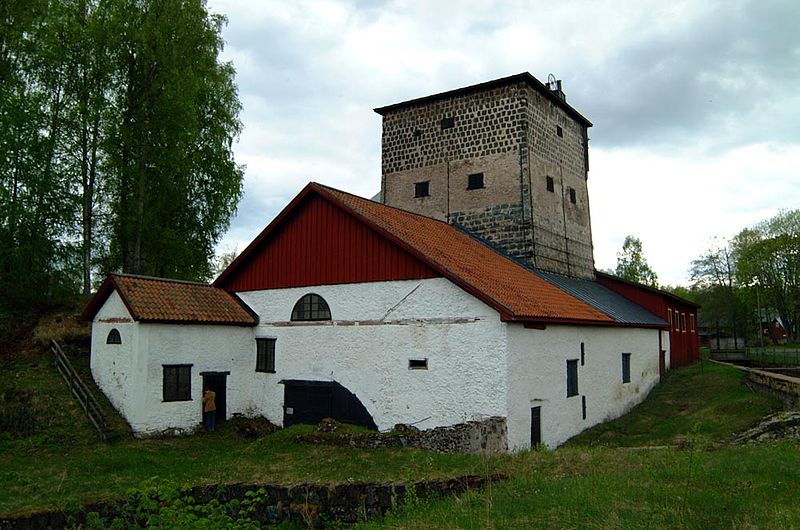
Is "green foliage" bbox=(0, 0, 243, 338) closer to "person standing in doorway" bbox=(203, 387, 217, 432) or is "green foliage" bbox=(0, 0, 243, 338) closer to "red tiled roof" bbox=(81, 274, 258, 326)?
"red tiled roof" bbox=(81, 274, 258, 326)

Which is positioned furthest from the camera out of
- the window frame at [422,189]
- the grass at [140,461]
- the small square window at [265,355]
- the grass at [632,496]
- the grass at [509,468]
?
the window frame at [422,189]

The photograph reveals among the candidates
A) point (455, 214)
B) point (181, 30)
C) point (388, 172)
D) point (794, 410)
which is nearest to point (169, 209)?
point (181, 30)

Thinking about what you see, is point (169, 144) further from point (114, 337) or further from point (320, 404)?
point (320, 404)

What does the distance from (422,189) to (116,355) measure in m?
13.4

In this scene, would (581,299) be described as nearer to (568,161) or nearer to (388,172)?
(568,161)

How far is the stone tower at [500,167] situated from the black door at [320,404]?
9.10m

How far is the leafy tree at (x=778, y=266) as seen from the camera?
51.9 m

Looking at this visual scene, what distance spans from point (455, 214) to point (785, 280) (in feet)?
139

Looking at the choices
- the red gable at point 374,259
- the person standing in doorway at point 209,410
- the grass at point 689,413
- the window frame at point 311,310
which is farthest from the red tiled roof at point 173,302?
the grass at point 689,413

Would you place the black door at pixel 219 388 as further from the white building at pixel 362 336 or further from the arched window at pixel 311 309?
the arched window at pixel 311 309

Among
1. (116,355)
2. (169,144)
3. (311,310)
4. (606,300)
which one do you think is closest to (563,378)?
(311,310)

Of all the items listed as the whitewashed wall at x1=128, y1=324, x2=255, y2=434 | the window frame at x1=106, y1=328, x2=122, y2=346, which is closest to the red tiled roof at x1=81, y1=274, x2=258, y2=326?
the whitewashed wall at x1=128, y1=324, x2=255, y2=434

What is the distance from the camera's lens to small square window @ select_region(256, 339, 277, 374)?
19.5 m

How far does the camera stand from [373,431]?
632 inches
